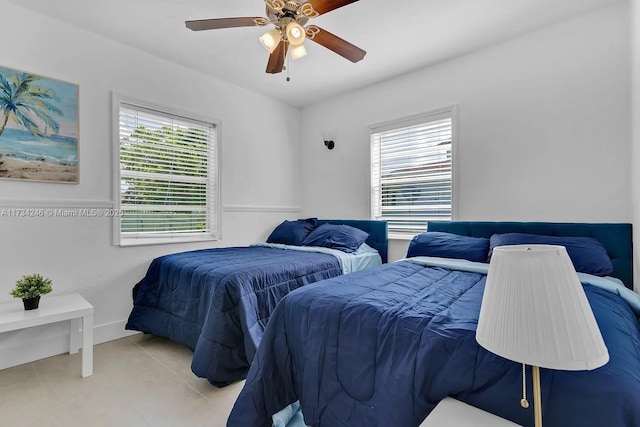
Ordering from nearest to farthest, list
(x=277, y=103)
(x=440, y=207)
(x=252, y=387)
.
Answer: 1. (x=252, y=387)
2. (x=440, y=207)
3. (x=277, y=103)

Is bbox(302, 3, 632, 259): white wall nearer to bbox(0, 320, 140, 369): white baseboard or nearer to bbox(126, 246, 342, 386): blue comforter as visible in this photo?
bbox(126, 246, 342, 386): blue comforter

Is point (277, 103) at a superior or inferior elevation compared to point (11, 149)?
superior

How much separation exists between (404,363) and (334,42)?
200 centimetres

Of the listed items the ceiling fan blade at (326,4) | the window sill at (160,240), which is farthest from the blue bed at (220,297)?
the ceiling fan blade at (326,4)

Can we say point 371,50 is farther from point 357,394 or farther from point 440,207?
point 357,394

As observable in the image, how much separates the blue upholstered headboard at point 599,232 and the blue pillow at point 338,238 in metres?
1.13

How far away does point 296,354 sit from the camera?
1.45 metres

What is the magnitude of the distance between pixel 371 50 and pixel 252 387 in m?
2.87

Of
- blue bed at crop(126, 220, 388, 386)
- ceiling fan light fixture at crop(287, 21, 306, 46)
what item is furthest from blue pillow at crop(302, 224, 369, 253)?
ceiling fan light fixture at crop(287, 21, 306, 46)

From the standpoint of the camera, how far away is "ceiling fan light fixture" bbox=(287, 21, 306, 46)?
1876 millimetres

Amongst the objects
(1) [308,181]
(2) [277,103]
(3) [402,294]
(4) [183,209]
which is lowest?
(3) [402,294]

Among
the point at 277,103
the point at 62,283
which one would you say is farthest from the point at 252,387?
the point at 277,103

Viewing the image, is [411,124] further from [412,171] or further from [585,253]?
[585,253]

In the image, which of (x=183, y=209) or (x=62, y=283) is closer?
(x=62, y=283)
